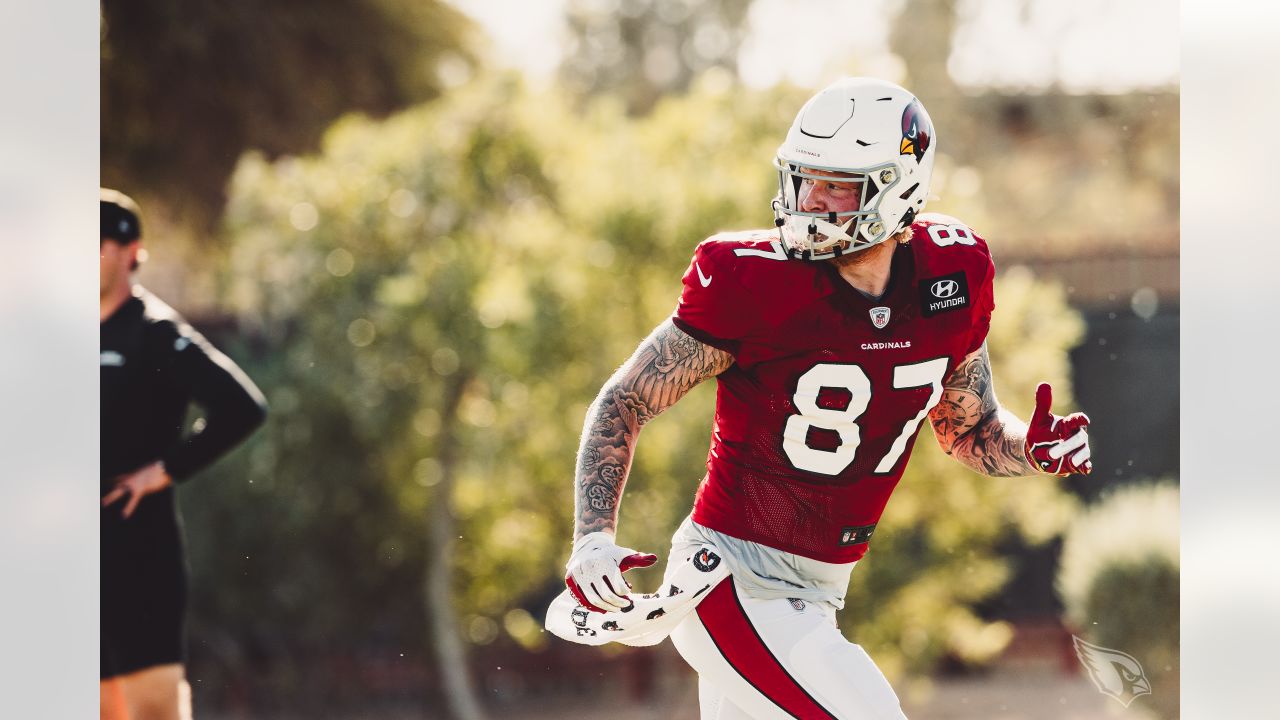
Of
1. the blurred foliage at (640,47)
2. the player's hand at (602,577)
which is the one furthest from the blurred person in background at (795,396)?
the blurred foliage at (640,47)

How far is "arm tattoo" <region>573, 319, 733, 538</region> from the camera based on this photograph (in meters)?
1.97

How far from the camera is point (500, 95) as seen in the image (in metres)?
5.60

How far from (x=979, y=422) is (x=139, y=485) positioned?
2.26m

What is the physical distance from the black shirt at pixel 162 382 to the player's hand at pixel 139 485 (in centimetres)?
5

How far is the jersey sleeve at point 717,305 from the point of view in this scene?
196 cm

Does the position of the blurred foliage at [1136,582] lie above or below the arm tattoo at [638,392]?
below

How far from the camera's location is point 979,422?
2.22 metres

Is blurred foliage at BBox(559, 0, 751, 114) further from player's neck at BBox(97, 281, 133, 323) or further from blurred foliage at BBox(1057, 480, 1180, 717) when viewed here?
player's neck at BBox(97, 281, 133, 323)

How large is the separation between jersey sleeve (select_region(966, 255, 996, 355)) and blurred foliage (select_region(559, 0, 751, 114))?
456 centimetres

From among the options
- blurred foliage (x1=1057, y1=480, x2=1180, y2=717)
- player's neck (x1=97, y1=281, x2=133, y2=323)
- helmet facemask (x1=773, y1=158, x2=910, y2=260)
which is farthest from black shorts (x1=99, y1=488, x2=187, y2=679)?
blurred foliage (x1=1057, y1=480, x2=1180, y2=717)

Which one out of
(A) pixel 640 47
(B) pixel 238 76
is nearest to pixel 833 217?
(B) pixel 238 76

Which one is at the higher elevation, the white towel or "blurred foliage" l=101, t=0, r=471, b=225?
"blurred foliage" l=101, t=0, r=471, b=225

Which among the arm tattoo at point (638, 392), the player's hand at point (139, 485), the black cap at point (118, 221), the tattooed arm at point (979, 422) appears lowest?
the player's hand at point (139, 485)

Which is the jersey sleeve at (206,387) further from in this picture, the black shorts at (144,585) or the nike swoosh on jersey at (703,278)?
the nike swoosh on jersey at (703,278)
